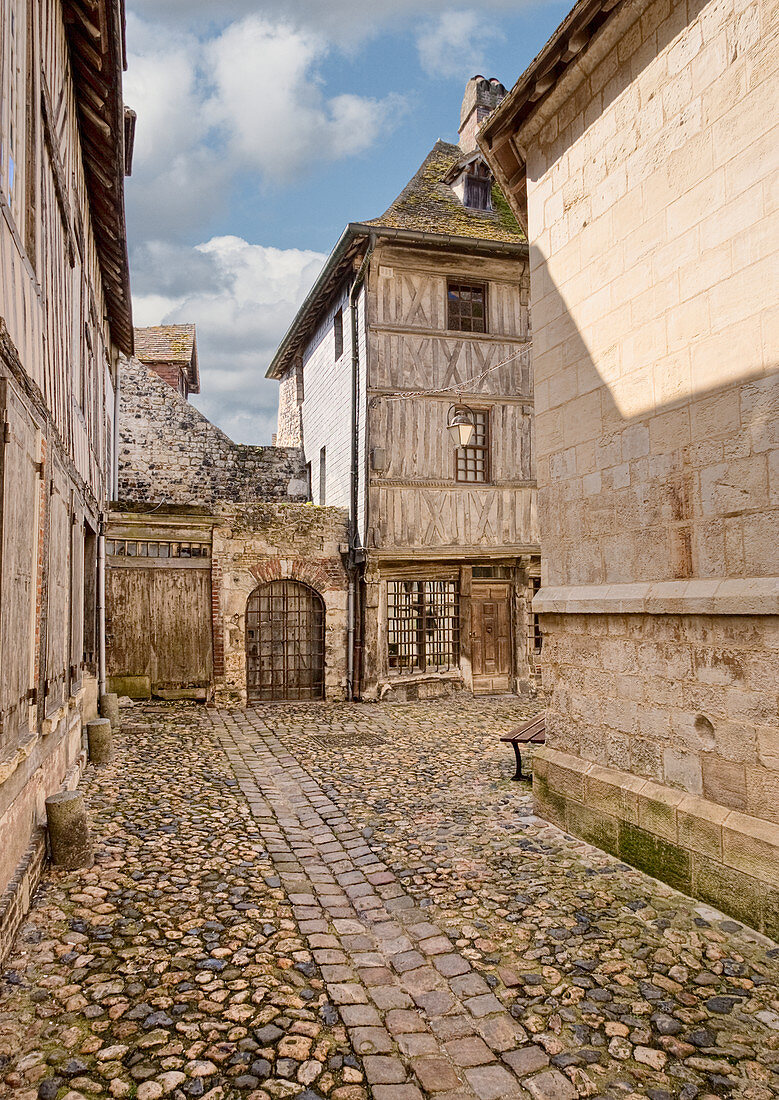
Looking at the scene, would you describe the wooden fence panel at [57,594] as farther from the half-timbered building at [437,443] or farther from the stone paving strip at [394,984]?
the half-timbered building at [437,443]

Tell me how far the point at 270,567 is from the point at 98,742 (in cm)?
511

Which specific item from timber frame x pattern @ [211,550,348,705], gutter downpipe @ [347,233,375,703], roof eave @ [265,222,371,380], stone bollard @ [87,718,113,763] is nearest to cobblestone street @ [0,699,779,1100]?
stone bollard @ [87,718,113,763]

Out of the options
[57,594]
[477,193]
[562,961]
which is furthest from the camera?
[477,193]

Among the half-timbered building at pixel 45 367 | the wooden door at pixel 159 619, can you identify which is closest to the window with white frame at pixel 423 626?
the wooden door at pixel 159 619

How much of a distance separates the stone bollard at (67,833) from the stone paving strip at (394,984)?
1273mm

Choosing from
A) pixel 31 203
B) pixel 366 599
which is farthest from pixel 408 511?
pixel 31 203

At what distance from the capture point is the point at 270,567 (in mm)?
12312

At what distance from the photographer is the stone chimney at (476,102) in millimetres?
14695

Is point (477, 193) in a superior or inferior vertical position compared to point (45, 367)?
superior

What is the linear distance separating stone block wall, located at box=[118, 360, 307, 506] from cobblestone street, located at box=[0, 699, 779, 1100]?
33.9 feet

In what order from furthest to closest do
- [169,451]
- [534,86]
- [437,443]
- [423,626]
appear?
[169,451] → [423,626] → [437,443] → [534,86]

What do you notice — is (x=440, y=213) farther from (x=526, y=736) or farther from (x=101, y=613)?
(x=526, y=736)

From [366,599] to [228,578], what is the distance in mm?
2349

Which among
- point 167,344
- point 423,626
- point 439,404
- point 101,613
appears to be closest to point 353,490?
point 439,404
